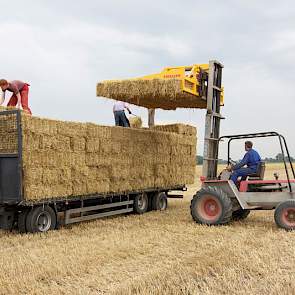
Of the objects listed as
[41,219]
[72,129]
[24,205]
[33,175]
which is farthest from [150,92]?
[24,205]

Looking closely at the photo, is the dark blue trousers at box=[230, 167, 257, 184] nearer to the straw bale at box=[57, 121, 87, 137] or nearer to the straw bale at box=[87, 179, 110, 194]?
the straw bale at box=[87, 179, 110, 194]

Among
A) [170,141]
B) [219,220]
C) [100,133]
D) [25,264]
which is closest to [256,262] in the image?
[25,264]

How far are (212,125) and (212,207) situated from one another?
2.27 m

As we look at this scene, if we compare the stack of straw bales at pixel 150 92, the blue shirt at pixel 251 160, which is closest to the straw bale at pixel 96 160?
the stack of straw bales at pixel 150 92

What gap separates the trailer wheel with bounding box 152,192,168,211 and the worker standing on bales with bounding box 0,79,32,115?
5.29 meters

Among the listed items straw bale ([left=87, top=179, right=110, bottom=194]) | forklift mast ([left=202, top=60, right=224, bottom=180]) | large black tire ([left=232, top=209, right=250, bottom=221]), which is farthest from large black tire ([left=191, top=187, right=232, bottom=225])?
straw bale ([left=87, top=179, right=110, bottom=194])

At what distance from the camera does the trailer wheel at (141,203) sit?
13481 mm

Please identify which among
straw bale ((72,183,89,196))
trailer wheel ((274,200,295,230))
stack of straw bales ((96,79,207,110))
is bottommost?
trailer wheel ((274,200,295,230))

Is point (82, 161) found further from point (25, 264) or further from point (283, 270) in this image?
point (283, 270)

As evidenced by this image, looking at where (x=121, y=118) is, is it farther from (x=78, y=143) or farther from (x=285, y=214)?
(x=285, y=214)

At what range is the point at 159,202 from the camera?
1468cm

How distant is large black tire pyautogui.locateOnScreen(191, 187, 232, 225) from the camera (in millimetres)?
Answer: 10602

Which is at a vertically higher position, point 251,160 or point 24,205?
point 251,160

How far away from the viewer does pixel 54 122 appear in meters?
10.1
